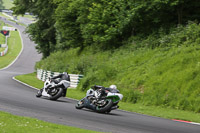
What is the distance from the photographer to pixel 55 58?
42.7 meters

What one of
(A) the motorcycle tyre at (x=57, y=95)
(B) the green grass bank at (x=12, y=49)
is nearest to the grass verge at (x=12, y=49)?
(B) the green grass bank at (x=12, y=49)

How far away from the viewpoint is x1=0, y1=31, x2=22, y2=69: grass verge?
2639 inches

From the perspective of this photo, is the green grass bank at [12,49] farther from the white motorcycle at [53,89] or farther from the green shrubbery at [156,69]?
the white motorcycle at [53,89]

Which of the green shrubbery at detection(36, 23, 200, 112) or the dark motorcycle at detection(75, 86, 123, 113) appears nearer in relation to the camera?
the dark motorcycle at detection(75, 86, 123, 113)

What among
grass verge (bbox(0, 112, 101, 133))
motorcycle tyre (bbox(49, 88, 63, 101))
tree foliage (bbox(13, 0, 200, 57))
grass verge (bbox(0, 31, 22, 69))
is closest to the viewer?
grass verge (bbox(0, 112, 101, 133))

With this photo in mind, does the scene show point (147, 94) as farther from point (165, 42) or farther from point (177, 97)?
point (165, 42)

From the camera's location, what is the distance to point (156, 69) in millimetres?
22922

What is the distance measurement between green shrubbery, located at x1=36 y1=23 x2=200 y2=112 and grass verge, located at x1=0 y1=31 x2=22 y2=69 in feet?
120

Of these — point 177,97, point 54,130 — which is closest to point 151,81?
point 177,97

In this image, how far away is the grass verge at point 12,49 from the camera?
67.0m

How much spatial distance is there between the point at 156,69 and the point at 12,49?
66.1 metres

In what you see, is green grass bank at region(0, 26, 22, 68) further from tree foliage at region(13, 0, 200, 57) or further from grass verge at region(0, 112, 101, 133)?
grass verge at region(0, 112, 101, 133)

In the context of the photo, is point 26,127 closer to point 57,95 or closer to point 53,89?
point 57,95

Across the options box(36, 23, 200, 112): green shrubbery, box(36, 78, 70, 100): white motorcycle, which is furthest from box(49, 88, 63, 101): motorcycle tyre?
box(36, 23, 200, 112): green shrubbery
